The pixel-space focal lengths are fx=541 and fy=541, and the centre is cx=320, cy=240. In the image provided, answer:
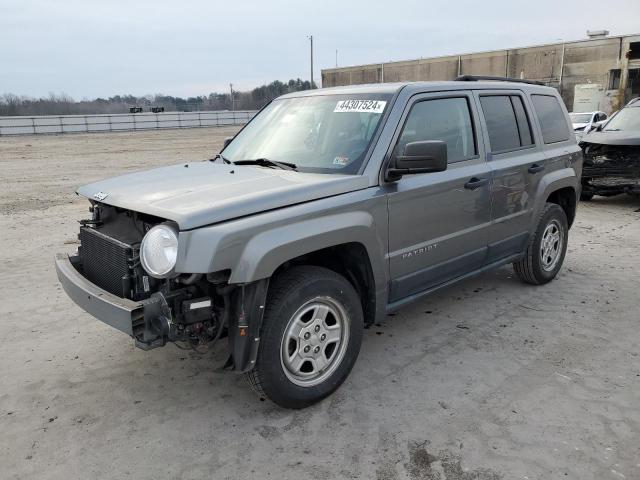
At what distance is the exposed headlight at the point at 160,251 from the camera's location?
2842 mm

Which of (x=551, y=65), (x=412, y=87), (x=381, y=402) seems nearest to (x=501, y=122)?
(x=412, y=87)

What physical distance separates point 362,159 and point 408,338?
1605mm

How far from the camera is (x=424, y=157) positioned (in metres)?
3.35

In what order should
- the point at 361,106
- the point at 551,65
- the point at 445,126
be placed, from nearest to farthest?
the point at 361,106 < the point at 445,126 < the point at 551,65

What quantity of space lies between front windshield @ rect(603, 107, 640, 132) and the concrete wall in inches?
1095

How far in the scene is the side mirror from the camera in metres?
3.35

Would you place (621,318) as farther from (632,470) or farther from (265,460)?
(265,460)

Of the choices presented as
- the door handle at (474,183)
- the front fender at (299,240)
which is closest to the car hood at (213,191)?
the front fender at (299,240)

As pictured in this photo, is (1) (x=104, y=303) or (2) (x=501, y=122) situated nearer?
(1) (x=104, y=303)

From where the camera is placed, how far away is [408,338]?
173 inches

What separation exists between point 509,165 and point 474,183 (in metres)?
0.59

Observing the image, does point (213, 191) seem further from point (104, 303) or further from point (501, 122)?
point (501, 122)

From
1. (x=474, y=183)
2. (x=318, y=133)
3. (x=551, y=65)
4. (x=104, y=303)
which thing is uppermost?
(x=551, y=65)

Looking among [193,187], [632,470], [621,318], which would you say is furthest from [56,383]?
[621,318]
